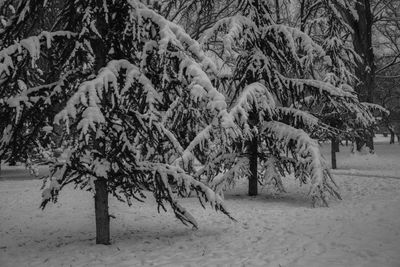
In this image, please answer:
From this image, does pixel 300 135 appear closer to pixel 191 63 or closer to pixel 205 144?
pixel 205 144

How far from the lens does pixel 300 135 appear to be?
1082 cm

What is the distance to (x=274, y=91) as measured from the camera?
40.2ft

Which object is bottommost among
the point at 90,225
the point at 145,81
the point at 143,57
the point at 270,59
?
the point at 90,225

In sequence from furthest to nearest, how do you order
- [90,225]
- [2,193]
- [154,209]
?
[2,193]
[154,209]
[90,225]

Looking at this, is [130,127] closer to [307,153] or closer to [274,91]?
[307,153]

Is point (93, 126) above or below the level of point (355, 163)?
above

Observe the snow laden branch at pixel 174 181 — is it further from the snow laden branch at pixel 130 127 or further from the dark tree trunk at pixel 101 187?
the dark tree trunk at pixel 101 187

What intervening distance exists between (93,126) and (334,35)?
13481 millimetres

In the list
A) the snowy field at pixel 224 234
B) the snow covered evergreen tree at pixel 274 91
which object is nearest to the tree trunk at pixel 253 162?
the snow covered evergreen tree at pixel 274 91

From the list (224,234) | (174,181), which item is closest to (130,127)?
(174,181)

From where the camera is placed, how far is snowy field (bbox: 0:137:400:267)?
262 inches

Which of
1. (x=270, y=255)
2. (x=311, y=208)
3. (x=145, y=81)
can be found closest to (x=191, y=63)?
(x=145, y=81)

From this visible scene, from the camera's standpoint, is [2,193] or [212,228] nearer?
[212,228]

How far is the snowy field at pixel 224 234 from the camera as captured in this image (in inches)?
262
